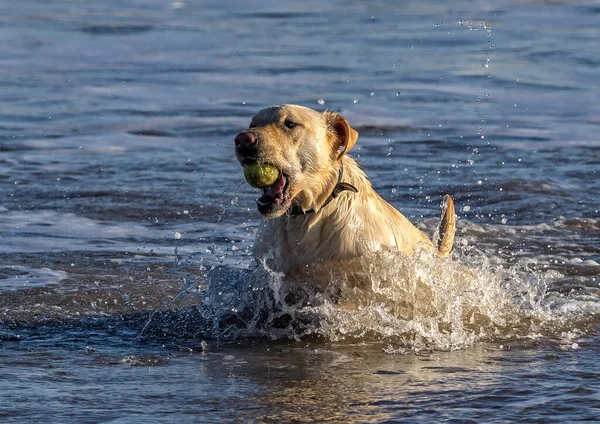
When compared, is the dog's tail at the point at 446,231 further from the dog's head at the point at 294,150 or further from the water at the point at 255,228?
the dog's head at the point at 294,150

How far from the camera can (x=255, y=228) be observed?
911cm

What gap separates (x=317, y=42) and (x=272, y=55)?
4.65 ft

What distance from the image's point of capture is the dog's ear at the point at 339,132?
255 inches

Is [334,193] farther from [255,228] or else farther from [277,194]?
[255,228]

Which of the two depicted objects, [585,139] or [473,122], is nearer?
[585,139]

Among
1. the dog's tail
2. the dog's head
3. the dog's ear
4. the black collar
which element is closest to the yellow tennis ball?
the dog's head

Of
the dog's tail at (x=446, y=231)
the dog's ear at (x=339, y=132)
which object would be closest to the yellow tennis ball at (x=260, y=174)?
the dog's ear at (x=339, y=132)

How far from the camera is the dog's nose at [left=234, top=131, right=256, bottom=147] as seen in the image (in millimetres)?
5988

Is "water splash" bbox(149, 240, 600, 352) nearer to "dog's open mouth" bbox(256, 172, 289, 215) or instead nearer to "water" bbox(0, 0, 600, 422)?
"water" bbox(0, 0, 600, 422)

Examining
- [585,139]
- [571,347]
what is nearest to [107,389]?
[571,347]

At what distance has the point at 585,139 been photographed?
482 inches

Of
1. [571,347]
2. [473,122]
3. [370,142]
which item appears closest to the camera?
[571,347]

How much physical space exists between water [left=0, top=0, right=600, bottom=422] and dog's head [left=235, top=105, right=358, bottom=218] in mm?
484

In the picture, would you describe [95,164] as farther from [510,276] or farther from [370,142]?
[510,276]
